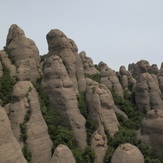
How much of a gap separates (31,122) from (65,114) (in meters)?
6.19

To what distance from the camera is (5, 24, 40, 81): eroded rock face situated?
4300 centimetres

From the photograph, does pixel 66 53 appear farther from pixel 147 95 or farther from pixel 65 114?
pixel 147 95

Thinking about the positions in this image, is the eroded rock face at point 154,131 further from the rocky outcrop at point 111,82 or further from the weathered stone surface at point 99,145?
the rocky outcrop at point 111,82

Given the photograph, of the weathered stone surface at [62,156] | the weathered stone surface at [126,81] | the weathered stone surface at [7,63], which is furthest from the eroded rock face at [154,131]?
the weathered stone surface at [126,81]

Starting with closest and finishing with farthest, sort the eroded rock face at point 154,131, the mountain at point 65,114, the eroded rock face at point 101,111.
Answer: the mountain at point 65,114
the eroded rock face at point 154,131
the eroded rock face at point 101,111

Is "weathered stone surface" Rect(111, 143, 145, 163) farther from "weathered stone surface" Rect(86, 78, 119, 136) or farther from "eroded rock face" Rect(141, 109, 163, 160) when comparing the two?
"weathered stone surface" Rect(86, 78, 119, 136)

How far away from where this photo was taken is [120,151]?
27.2 m

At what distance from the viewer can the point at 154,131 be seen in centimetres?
3014

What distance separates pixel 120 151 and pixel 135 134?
25.4 feet

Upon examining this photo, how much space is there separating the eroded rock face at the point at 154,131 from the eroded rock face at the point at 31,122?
12743mm

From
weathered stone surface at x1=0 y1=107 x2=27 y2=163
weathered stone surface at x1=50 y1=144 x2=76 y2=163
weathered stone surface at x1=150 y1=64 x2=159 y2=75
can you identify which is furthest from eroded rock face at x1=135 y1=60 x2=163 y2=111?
weathered stone surface at x1=150 y1=64 x2=159 y2=75

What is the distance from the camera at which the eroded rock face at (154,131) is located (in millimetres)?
29438

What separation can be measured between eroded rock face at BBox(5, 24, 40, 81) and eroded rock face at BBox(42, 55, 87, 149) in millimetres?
6266

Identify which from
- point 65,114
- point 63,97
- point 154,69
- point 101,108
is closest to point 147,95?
point 101,108
